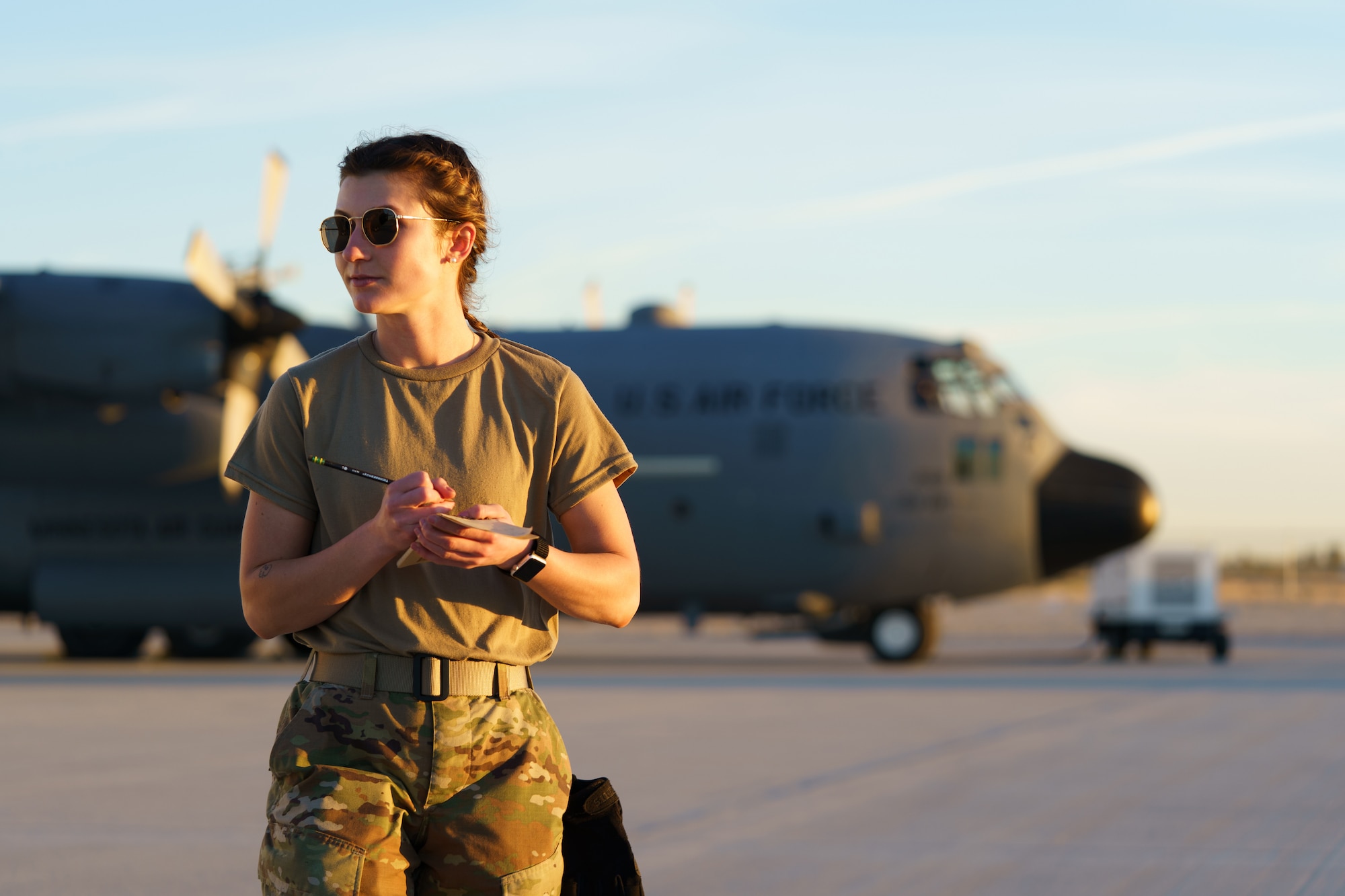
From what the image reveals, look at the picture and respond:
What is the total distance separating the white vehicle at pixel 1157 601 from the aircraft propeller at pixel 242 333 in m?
11.9

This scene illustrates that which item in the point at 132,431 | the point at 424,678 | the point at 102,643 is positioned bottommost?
the point at 102,643

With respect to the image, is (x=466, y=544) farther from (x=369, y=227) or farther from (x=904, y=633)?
(x=904, y=633)

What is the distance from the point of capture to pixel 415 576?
2.55m

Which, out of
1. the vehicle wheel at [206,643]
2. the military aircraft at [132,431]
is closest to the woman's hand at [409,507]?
the military aircraft at [132,431]

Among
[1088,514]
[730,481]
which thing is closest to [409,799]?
[730,481]

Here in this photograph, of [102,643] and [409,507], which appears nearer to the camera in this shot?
[409,507]

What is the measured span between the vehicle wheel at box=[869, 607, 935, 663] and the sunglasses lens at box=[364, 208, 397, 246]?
1810 centimetres

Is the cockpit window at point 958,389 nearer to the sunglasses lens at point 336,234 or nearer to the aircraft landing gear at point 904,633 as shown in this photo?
the aircraft landing gear at point 904,633

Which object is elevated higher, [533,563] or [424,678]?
[533,563]

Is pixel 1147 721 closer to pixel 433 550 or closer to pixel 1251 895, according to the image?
pixel 1251 895

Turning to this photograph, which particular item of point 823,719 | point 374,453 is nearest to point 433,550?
point 374,453

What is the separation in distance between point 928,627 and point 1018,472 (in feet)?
7.74

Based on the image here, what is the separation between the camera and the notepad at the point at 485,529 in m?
2.30

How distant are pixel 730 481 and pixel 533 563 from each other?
17.0m
